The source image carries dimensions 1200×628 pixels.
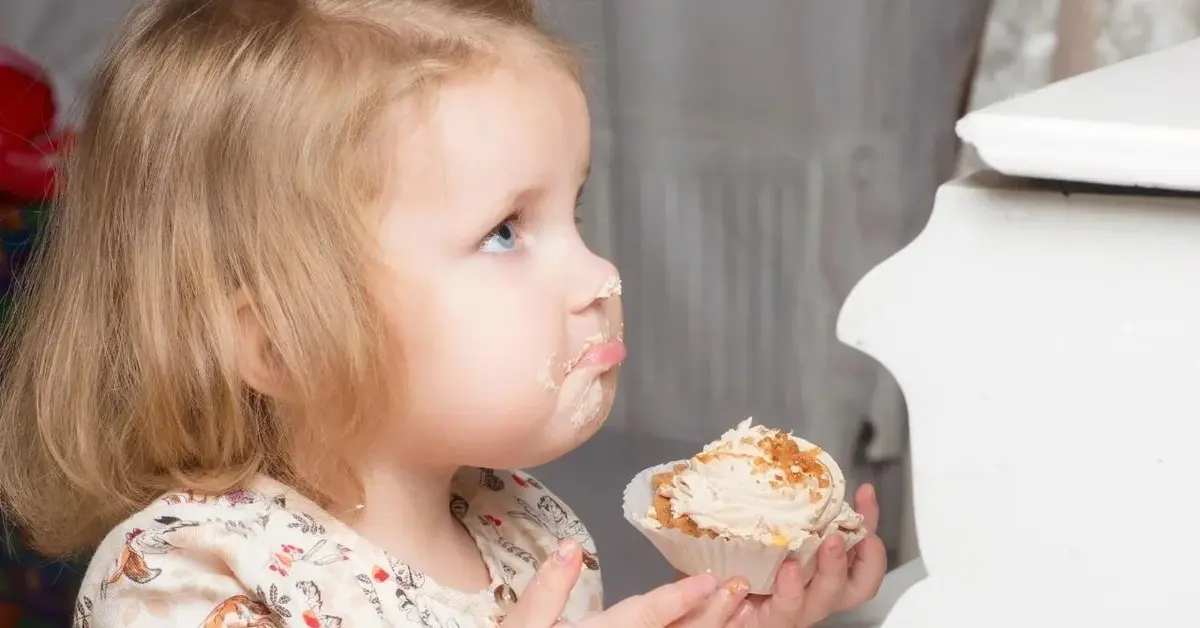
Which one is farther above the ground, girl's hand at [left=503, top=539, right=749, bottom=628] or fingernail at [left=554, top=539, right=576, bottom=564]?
fingernail at [left=554, top=539, right=576, bottom=564]

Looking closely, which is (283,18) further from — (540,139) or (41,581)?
(41,581)

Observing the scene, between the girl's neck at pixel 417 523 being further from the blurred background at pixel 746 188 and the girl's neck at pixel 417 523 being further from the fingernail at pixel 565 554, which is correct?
the blurred background at pixel 746 188

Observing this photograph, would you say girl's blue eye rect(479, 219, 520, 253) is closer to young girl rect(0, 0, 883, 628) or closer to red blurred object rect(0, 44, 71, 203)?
young girl rect(0, 0, 883, 628)

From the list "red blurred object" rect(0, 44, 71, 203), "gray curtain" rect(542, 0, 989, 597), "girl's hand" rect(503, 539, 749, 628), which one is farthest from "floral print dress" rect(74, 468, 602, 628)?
"gray curtain" rect(542, 0, 989, 597)

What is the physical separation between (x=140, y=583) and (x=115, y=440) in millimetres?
122

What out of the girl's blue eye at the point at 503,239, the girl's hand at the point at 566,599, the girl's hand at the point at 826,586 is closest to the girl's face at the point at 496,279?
the girl's blue eye at the point at 503,239

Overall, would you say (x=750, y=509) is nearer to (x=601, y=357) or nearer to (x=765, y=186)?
(x=601, y=357)

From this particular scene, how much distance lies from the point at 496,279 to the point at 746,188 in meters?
0.99

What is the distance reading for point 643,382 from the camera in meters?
1.97

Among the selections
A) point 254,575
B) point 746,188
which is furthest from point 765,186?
point 254,575

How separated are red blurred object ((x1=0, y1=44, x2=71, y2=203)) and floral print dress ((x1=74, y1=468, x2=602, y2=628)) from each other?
1.80ft

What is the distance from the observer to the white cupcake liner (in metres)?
0.95

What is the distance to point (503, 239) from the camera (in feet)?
2.82

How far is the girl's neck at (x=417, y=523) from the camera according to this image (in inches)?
36.5
